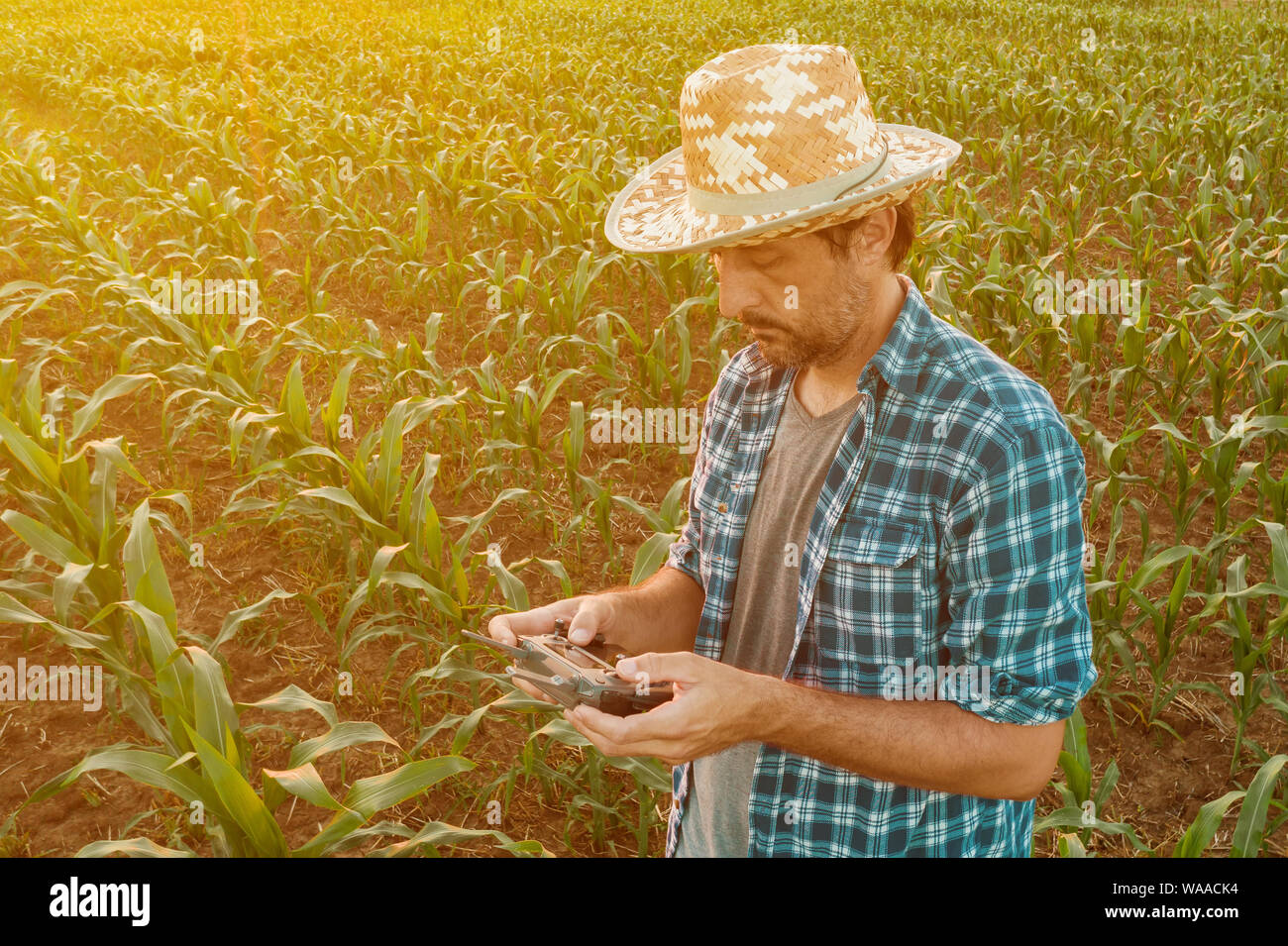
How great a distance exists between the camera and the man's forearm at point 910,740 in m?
1.39

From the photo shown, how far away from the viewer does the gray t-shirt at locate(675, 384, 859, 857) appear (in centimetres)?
164

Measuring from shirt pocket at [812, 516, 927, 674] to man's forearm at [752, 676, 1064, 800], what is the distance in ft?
0.31

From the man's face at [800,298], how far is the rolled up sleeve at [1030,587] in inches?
14.1

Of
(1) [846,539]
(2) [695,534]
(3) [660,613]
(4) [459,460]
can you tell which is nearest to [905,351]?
(1) [846,539]

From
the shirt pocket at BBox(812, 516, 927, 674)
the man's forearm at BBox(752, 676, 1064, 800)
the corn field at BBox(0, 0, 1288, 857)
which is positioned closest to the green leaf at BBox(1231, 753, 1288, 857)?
the corn field at BBox(0, 0, 1288, 857)

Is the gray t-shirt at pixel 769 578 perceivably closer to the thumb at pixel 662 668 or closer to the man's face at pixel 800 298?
the man's face at pixel 800 298

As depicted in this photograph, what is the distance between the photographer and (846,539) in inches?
59.8

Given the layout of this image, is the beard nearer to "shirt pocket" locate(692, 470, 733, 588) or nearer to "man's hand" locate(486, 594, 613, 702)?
"shirt pocket" locate(692, 470, 733, 588)

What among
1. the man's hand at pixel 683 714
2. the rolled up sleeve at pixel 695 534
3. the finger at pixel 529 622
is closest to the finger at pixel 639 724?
the man's hand at pixel 683 714

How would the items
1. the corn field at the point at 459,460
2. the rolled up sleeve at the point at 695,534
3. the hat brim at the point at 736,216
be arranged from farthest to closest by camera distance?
the corn field at the point at 459,460 < the rolled up sleeve at the point at 695,534 < the hat brim at the point at 736,216

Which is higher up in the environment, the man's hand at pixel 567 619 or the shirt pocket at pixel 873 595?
the shirt pocket at pixel 873 595

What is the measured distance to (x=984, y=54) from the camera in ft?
46.4
